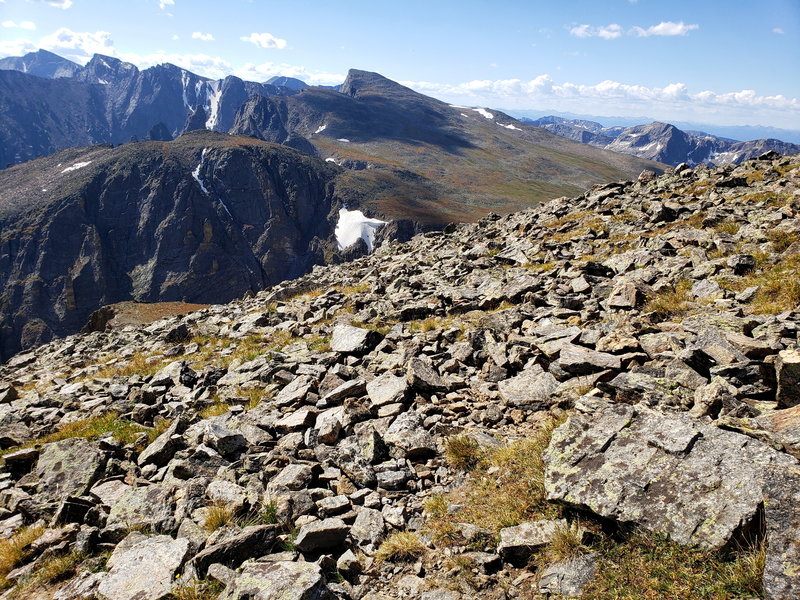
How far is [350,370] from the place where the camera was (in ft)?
37.1

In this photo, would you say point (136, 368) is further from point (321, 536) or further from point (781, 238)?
point (781, 238)

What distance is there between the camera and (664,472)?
521cm

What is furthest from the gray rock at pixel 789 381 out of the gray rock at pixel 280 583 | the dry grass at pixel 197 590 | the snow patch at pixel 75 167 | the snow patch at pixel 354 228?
the snow patch at pixel 75 167

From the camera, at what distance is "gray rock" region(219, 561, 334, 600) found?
4.91 metres

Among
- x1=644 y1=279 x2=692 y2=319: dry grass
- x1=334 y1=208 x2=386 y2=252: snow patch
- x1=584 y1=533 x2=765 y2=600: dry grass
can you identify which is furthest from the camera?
x1=334 y1=208 x2=386 y2=252: snow patch

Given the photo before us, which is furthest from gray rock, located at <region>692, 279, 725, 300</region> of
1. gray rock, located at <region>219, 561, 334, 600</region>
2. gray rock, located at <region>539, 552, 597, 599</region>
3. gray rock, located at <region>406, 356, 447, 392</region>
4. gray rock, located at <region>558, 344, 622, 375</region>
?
gray rock, located at <region>219, 561, 334, 600</region>

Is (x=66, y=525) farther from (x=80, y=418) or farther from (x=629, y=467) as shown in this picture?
(x=629, y=467)

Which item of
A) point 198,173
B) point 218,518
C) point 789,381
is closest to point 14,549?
point 218,518

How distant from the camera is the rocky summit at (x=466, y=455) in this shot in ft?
16.0

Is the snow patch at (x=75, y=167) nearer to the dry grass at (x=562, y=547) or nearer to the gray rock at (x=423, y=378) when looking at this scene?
the gray rock at (x=423, y=378)

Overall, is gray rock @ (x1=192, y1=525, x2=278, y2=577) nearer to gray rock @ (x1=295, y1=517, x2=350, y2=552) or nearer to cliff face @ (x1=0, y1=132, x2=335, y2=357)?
gray rock @ (x1=295, y1=517, x2=350, y2=552)

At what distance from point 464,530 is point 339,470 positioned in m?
2.62

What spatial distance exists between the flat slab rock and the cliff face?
154077 millimetres

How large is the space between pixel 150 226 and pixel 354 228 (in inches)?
3021
